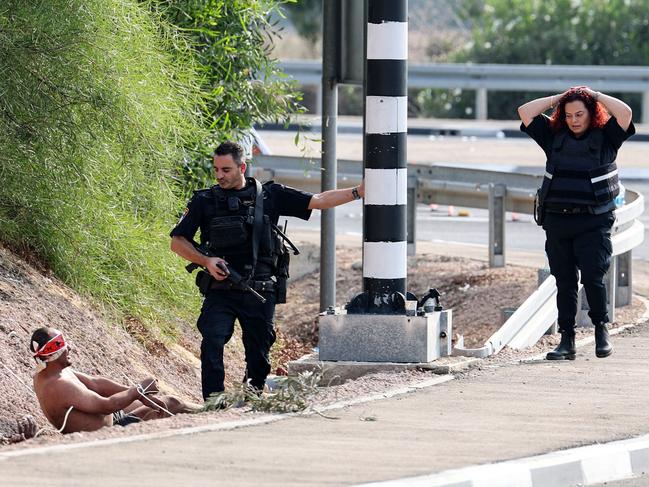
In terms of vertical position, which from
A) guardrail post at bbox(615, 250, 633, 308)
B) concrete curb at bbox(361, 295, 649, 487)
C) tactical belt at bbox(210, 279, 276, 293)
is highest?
tactical belt at bbox(210, 279, 276, 293)

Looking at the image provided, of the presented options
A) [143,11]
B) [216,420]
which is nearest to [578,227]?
[216,420]

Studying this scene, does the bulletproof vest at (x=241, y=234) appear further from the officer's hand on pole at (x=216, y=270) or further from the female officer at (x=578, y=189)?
the female officer at (x=578, y=189)

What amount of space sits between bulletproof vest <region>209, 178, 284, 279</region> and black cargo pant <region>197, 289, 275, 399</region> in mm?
167

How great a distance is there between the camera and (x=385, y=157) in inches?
378

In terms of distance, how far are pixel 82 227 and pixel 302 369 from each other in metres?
2.08

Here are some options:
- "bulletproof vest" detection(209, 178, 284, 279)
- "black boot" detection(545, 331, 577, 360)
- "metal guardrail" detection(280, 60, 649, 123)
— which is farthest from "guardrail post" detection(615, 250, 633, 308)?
"metal guardrail" detection(280, 60, 649, 123)

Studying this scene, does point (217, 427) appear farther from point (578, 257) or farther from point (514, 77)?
point (514, 77)

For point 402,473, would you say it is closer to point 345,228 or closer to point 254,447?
point 254,447

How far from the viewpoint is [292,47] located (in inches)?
1918

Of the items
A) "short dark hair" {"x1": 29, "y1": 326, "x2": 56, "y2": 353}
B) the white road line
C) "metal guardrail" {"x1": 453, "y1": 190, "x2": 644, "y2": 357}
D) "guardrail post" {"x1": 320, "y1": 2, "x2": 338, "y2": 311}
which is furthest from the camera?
"guardrail post" {"x1": 320, "y1": 2, "x2": 338, "y2": 311}

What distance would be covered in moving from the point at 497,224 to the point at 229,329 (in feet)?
22.5

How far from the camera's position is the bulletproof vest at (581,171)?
9867 mm

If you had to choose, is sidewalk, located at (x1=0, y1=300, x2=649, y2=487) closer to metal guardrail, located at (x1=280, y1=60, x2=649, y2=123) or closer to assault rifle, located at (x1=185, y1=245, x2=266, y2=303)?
assault rifle, located at (x1=185, y1=245, x2=266, y2=303)

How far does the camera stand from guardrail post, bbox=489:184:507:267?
1579 centimetres
